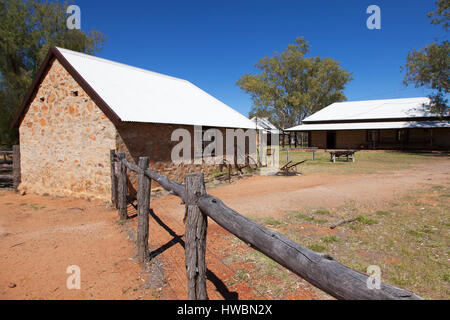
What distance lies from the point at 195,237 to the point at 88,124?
741 centimetres

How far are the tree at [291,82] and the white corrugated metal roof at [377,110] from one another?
7195 mm

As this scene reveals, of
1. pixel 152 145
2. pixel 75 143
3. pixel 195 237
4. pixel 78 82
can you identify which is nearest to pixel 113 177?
pixel 152 145

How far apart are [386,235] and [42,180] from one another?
11386mm

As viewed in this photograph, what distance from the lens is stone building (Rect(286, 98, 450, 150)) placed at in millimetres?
26067

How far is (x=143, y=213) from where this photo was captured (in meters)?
4.39

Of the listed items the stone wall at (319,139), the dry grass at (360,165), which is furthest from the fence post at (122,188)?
the stone wall at (319,139)

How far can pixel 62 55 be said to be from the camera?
8719mm

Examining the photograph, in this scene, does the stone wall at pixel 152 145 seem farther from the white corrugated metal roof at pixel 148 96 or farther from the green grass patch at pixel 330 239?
the green grass patch at pixel 330 239

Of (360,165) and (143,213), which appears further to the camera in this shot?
(360,165)

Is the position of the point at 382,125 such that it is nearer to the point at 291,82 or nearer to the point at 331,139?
the point at 331,139
